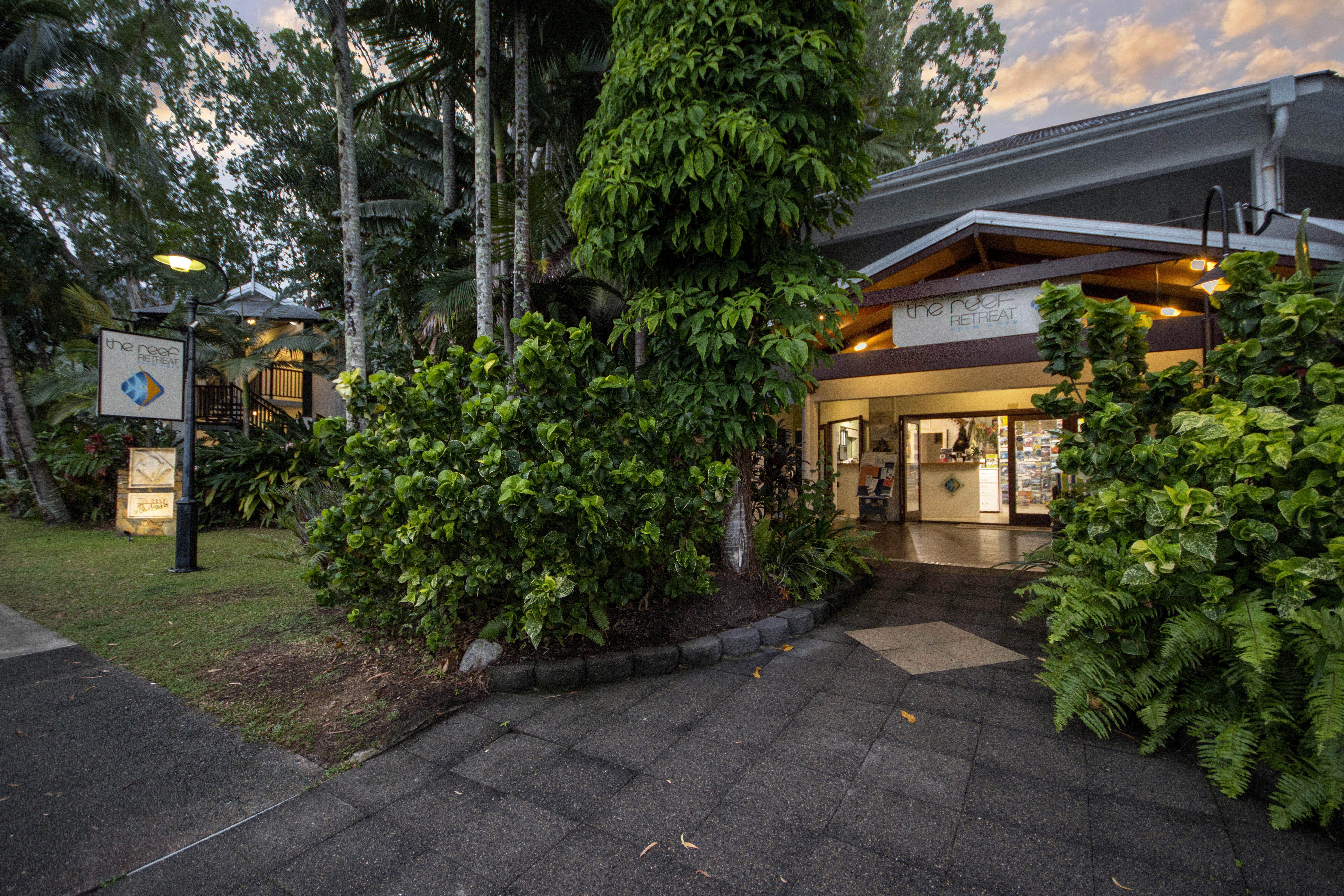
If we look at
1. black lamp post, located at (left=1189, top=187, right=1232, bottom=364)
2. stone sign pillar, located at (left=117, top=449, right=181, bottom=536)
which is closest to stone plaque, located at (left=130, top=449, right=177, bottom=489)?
stone sign pillar, located at (left=117, top=449, right=181, bottom=536)

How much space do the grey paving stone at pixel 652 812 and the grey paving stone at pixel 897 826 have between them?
1.62 feet

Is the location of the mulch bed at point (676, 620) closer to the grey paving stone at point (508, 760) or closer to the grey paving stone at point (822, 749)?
the grey paving stone at point (508, 760)

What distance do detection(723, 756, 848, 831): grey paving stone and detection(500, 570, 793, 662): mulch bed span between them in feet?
4.23

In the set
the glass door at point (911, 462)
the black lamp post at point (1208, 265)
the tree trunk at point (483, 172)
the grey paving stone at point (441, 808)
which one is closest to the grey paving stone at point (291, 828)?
the grey paving stone at point (441, 808)

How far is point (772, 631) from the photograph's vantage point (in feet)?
12.8

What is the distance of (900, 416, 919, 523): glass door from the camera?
11.2 m

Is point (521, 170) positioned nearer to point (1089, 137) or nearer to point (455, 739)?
point (455, 739)

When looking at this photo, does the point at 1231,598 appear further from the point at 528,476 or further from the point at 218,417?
the point at 218,417

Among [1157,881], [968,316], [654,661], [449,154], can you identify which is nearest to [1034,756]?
[1157,881]

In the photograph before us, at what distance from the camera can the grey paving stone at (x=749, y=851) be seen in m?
1.76

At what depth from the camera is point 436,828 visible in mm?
2020

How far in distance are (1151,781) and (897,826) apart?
1.14m

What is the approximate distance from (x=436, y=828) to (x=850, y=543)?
439 cm

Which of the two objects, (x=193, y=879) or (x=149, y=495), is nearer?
(x=193, y=879)
